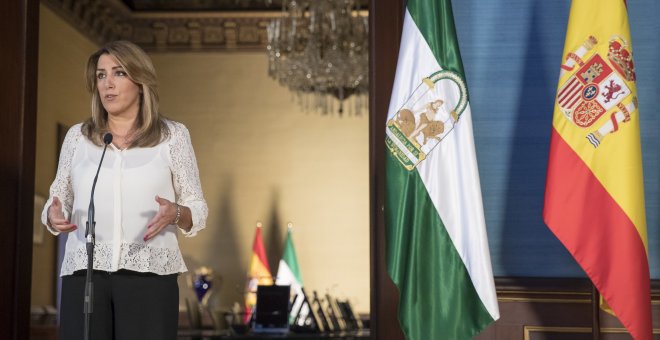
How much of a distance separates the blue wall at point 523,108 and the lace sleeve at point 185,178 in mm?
1714

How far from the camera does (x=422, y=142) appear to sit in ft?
13.7

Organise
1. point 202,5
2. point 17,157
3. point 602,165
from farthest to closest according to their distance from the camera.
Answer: point 202,5, point 17,157, point 602,165

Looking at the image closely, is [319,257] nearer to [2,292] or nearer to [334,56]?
[334,56]

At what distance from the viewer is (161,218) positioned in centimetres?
311

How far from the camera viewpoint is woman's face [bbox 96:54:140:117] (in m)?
3.29

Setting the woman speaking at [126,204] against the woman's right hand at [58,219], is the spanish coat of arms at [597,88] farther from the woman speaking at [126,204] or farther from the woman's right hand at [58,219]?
the woman's right hand at [58,219]

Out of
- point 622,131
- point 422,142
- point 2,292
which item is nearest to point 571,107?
point 622,131

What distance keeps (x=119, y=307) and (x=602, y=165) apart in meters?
1.95

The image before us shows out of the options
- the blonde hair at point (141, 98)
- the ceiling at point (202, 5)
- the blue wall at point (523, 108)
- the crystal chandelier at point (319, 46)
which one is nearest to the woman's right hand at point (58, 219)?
the blonde hair at point (141, 98)

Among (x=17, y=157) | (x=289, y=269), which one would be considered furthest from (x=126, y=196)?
(x=289, y=269)

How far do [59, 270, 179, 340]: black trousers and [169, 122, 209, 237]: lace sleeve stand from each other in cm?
25

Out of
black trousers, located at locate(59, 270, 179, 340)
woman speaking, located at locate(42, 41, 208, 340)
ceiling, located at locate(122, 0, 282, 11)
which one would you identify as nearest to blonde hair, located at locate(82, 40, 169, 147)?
woman speaking, located at locate(42, 41, 208, 340)

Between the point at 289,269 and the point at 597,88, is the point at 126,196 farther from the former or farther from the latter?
the point at 289,269

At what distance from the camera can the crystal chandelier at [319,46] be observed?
430 inches
